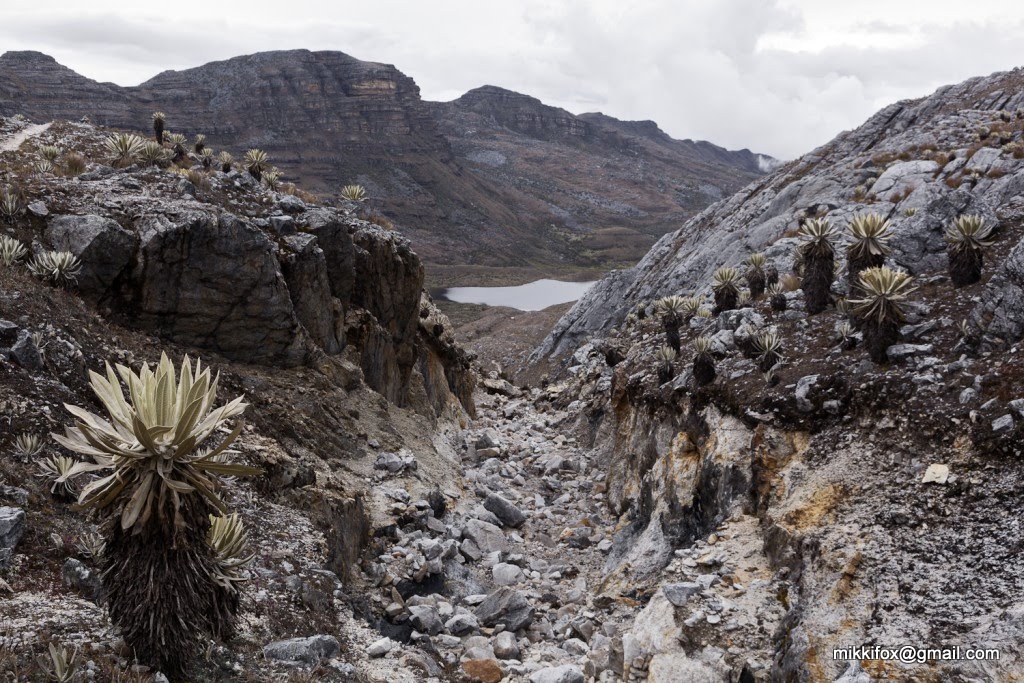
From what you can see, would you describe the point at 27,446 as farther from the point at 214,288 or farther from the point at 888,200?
the point at 888,200

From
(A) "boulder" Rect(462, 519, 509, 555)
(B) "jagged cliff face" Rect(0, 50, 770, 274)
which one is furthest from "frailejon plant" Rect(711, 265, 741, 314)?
(B) "jagged cliff face" Rect(0, 50, 770, 274)

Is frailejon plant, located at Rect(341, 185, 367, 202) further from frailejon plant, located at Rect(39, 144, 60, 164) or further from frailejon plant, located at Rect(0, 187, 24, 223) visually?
frailejon plant, located at Rect(0, 187, 24, 223)

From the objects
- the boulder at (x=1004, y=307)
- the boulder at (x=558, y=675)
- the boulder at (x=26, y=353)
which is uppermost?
the boulder at (x=1004, y=307)

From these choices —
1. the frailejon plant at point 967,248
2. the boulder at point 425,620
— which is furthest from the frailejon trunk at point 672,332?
the boulder at point 425,620

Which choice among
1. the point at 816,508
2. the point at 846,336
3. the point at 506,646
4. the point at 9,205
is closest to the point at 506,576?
the point at 506,646

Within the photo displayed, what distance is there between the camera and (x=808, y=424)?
379 inches

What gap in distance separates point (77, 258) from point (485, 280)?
11774 cm

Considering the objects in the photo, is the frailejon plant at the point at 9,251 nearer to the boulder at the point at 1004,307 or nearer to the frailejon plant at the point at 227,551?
the frailejon plant at the point at 227,551

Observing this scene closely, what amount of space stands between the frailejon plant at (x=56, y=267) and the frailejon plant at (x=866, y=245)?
48.0ft

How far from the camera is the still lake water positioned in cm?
10450

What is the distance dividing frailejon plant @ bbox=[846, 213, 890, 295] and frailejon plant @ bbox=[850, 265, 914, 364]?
2.67 metres

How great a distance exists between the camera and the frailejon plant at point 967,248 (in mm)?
10641

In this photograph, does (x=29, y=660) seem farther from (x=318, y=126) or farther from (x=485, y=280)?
(x=318, y=126)

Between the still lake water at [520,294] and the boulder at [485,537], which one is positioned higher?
the still lake water at [520,294]
